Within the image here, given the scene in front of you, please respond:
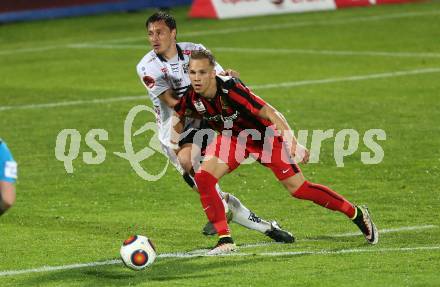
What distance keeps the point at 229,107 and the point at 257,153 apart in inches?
24.4

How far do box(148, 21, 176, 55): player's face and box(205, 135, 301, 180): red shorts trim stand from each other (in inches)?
61.8

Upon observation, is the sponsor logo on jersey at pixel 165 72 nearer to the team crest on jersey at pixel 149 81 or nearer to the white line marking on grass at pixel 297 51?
the team crest on jersey at pixel 149 81

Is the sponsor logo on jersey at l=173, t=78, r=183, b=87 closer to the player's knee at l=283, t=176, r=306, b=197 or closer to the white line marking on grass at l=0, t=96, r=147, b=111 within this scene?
the player's knee at l=283, t=176, r=306, b=197

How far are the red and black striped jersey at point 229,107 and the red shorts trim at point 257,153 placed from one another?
0.11 m

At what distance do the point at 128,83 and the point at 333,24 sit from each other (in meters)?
10.8

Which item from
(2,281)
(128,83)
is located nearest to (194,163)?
(2,281)

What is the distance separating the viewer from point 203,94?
12.2 m

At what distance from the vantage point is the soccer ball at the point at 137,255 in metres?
11.2

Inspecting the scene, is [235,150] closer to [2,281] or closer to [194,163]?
[194,163]

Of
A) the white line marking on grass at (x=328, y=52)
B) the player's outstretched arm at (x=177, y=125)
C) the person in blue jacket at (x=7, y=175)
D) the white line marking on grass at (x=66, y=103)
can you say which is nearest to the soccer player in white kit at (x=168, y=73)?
the player's outstretched arm at (x=177, y=125)

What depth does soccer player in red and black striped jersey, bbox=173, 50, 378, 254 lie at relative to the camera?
12.2 metres

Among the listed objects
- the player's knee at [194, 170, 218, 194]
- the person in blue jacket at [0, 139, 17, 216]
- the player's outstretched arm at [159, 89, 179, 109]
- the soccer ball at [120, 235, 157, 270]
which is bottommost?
the soccer ball at [120, 235, 157, 270]

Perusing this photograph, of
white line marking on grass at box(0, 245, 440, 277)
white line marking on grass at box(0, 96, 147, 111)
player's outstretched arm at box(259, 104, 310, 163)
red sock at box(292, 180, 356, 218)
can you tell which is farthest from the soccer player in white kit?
white line marking on grass at box(0, 96, 147, 111)

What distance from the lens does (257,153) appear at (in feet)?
41.4
